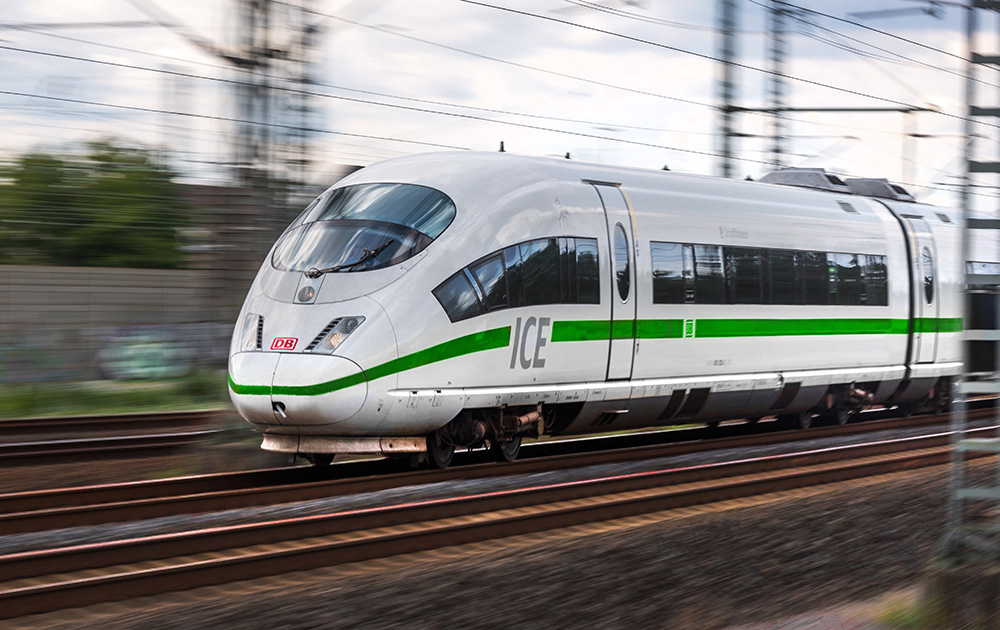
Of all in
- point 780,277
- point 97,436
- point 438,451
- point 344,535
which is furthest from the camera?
point 97,436

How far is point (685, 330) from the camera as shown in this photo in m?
11.9

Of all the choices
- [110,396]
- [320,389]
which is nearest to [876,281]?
[320,389]

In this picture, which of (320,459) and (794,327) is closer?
(320,459)

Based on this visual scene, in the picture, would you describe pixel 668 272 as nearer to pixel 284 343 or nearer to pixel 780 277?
pixel 780 277

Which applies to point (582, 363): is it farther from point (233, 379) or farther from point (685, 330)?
point (233, 379)

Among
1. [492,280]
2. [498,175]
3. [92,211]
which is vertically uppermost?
[92,211]

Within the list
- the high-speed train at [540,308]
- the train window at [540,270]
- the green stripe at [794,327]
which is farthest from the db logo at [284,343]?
the green stripe at [794,327]

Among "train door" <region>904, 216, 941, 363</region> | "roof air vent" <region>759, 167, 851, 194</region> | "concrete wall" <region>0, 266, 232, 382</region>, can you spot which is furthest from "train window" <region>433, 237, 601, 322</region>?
"concrete wall" <region>0, 266, 232, 382</region>

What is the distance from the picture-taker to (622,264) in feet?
36.7

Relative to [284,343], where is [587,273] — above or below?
above

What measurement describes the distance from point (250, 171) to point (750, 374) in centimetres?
626

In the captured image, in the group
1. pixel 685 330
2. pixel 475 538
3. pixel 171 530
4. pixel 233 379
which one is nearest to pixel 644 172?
pixel 685 330

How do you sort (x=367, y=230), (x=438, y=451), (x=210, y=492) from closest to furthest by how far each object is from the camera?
(x=210, y=492)
(x=367, y=230)
(x=438, y=451)

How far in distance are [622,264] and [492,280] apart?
191cm
